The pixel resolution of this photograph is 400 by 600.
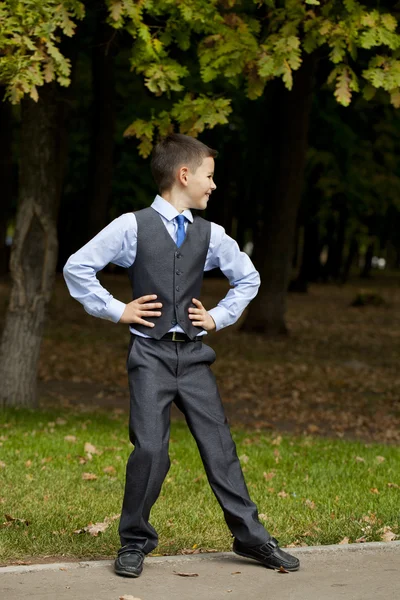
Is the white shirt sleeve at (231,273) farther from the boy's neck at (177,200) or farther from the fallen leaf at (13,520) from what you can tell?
the fallen leaf at (13,520)

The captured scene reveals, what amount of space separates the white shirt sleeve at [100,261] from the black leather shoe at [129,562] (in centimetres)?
105

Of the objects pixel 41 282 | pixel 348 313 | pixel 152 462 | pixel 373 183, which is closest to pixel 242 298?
pixel 152 462

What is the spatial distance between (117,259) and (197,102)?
4.37 metres

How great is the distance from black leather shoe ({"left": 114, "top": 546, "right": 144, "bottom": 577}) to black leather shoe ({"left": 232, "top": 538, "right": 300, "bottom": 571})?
18.9 inches

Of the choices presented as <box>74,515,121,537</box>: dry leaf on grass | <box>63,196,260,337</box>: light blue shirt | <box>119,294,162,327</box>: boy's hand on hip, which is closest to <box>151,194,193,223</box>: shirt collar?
<box>63,196,260,337</box>: light blue shirt

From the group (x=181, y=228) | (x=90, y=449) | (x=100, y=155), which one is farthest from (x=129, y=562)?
(x=100, y=155)

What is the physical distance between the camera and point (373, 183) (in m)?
27.4

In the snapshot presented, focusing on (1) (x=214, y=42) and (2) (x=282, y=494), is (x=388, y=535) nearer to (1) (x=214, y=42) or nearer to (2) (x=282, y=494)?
(2) (x=282, y=494)

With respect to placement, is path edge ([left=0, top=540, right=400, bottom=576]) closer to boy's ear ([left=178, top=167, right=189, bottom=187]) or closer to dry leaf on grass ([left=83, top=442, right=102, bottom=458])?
boy's ear ([left=178, top=167, right=189, bottom=187])

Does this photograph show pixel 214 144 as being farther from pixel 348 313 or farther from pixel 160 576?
pixel 160 576

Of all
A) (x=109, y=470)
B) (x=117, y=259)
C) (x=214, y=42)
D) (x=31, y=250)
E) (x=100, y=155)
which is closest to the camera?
(x=117, y=259)

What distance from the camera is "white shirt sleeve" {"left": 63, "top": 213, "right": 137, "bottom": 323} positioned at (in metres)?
4.67

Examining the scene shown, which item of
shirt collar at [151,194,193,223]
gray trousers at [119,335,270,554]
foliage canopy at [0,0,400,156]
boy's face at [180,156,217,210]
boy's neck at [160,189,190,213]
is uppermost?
foliage canopy at [0,0,400,156]

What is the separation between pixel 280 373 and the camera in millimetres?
16156
